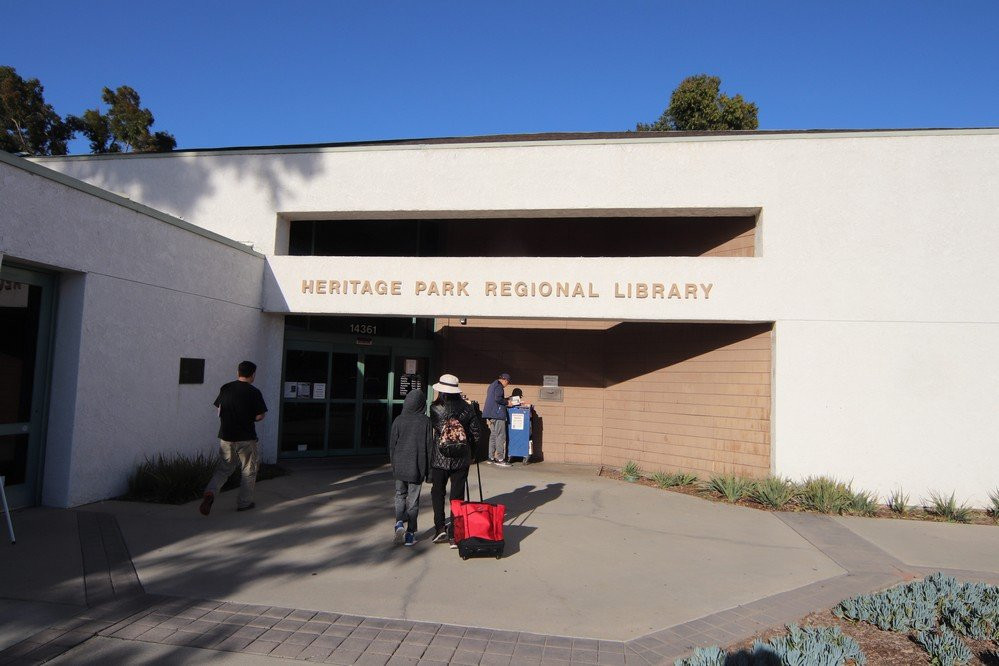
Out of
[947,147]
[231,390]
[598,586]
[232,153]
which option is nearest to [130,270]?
[231,390]

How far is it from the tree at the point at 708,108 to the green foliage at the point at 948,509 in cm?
2377

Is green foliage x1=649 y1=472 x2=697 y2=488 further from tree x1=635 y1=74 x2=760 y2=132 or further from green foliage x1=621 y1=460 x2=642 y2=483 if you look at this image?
tree x1=635 y1=74 x2=760 y2=132

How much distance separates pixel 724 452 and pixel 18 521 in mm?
9433

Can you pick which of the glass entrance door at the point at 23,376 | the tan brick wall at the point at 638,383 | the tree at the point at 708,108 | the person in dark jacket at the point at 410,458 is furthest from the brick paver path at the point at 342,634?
the tree at the point at 708,108

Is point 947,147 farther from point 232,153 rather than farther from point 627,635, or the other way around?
point 232,153

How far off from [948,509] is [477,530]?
6.82 m

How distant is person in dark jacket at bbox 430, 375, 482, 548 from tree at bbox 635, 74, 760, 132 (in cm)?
2614

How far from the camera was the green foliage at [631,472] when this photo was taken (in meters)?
11.9

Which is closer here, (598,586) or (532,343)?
(598,586)

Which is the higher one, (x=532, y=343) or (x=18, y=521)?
(x=532, y=343)

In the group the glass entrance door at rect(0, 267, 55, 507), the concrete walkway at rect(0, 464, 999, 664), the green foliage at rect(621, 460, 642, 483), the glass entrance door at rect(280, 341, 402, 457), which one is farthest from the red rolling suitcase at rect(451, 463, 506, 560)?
the glass entrance door at rect(280, 341, 402, 457)

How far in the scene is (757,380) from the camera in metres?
10.5

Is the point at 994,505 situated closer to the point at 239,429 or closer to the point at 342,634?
the point at 342,634

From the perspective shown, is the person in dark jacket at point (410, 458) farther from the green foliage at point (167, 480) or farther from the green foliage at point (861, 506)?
the green foliage at point (861, 506)
